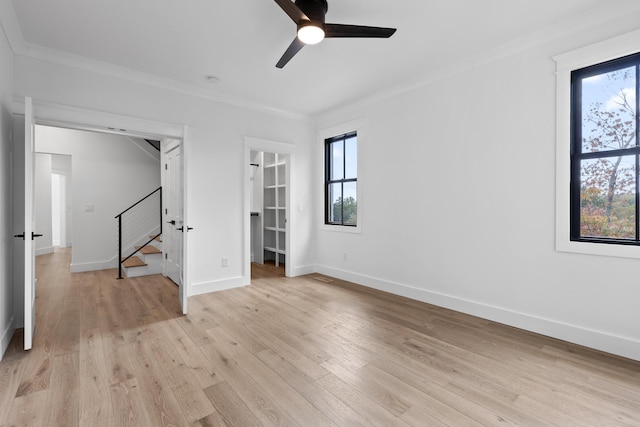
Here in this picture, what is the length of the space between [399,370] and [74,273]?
5729 millimetres

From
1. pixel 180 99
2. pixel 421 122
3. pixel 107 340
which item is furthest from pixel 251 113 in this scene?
pixel 107 340

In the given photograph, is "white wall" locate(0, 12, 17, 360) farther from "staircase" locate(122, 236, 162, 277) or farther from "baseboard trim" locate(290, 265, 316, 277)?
"baseboard trim" locate(290, 265, 316, 277)

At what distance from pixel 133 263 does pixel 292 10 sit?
194 inches

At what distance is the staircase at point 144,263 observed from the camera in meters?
4.99

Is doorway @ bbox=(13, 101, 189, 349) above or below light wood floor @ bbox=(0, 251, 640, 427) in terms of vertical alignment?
above

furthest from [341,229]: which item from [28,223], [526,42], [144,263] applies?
[28,223]

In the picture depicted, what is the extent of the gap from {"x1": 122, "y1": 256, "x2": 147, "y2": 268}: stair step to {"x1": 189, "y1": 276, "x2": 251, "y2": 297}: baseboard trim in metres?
1.76

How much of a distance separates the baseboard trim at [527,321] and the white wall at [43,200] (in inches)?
318

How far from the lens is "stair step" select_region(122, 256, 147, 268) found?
505 cm

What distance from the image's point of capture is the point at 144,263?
515 centimetres

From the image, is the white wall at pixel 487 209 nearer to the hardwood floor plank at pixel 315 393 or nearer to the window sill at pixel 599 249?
the window sill at pixel 599 249

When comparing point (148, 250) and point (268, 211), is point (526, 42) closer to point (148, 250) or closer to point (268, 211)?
point (268, 211)

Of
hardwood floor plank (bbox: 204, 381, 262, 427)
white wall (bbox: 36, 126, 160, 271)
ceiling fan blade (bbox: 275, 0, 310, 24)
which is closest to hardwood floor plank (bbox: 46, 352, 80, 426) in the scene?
hardwood floor plank (bbox: 204, 381, 262, 427)

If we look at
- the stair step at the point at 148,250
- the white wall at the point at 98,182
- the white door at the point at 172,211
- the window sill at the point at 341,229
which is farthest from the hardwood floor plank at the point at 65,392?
the white wall at the point at 98,182
